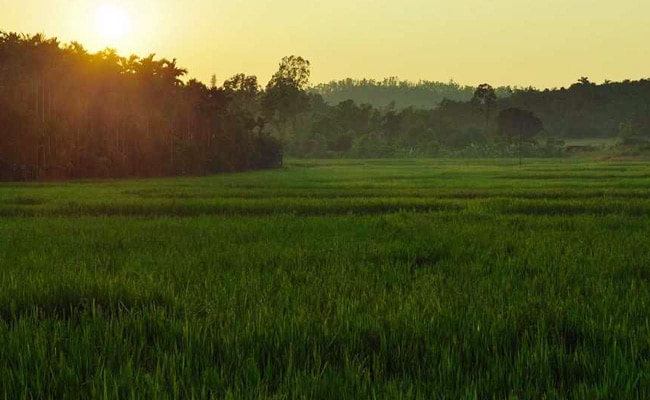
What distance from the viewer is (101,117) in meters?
39.9

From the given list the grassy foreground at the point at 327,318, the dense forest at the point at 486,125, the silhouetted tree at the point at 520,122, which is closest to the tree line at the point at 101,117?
the grassy foreground at the point at 327,318

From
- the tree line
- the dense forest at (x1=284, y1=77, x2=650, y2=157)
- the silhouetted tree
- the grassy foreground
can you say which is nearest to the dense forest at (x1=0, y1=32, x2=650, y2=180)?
the tree line

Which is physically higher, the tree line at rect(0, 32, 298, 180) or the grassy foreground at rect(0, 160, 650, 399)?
the tree line at rect(0, 32, 298, 180)

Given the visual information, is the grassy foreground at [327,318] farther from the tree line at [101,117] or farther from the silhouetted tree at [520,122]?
the silhouetted tree at [520,122]

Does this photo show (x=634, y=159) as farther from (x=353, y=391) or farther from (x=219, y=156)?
(x=353, y=391)

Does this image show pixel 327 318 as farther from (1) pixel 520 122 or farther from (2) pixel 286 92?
(1) pixel 520 122

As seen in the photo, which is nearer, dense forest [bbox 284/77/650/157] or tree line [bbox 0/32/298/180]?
tree line [bbox 0/32/298/180]

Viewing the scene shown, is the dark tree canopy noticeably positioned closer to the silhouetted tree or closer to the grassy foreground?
the silhouetted tree

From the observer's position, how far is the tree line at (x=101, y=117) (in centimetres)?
3416

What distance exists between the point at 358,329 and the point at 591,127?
158315 mm

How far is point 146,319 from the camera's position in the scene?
13.4 ft

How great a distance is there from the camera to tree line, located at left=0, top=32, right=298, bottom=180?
112 feet

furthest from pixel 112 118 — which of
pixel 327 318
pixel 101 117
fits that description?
pixel 327 318

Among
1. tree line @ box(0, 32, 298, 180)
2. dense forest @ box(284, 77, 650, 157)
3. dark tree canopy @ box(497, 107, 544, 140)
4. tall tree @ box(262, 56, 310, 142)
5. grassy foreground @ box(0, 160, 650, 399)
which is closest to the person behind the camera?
grassy foreground @ box(0, 160, 650, 399)
